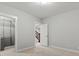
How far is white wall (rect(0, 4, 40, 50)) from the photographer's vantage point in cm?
324

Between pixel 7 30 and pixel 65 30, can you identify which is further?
pixel 7 30

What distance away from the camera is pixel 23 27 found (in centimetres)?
373

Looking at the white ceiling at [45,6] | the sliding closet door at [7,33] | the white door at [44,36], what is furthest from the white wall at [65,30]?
the sliding closet door at [7,33]

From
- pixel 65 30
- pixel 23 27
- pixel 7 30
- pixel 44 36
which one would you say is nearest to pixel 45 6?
pixel 23 27

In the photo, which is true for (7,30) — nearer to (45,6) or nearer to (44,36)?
(44,36)

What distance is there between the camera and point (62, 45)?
12.9ft

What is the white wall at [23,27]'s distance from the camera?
324 cm

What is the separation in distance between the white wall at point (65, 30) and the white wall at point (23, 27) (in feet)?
3.83

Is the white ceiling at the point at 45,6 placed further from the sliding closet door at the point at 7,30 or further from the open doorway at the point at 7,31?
the sliding closet door at the point at 7,30

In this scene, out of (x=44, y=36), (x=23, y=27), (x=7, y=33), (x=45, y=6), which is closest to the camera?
(x=45, y=6)

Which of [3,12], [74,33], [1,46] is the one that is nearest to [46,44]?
[74,33]

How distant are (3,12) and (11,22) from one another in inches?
67.7

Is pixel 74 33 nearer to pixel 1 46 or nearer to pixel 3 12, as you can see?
pixel 3 12

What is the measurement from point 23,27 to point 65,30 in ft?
6.94
